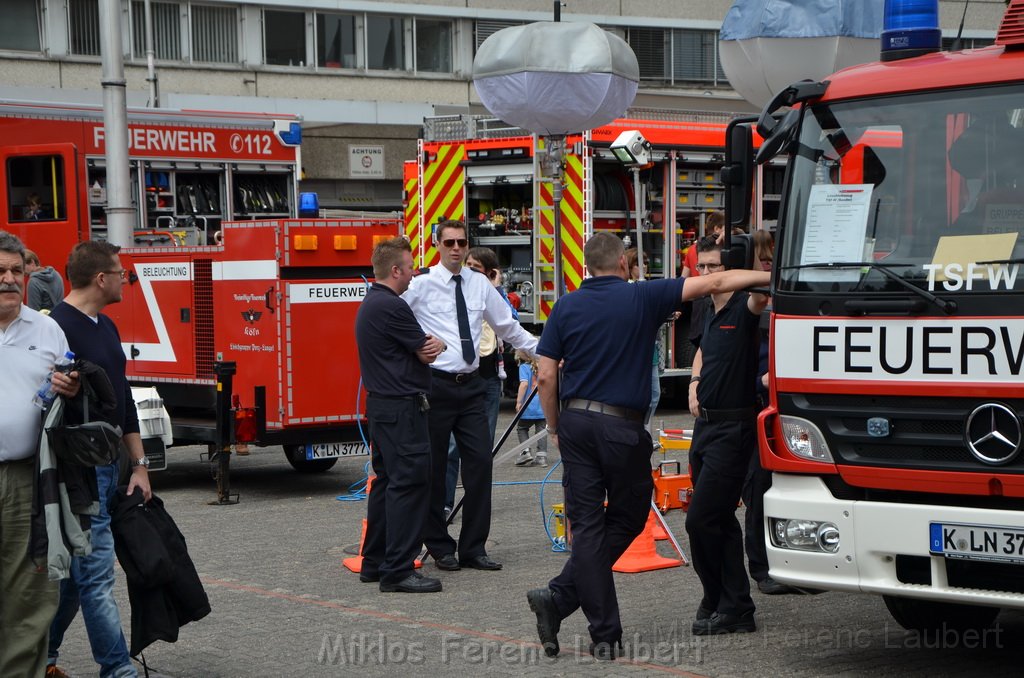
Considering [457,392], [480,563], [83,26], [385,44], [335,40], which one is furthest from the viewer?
[385,44]

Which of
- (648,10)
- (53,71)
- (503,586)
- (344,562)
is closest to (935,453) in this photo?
(503,586)

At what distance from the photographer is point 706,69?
3728 cm

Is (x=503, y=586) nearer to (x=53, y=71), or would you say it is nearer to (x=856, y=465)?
(x=856, y=465)

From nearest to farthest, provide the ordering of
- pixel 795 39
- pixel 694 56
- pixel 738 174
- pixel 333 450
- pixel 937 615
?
pixel 738 174
pixel 937 615
pixel 795 39
pixel 333 450
pixel 694 56

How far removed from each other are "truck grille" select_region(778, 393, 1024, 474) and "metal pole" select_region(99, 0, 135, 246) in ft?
32.4

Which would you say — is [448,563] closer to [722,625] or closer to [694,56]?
[722,625]

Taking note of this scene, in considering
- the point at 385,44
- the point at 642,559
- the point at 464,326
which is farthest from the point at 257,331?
the point at 385,44

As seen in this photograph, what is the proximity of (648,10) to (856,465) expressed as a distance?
32033mm

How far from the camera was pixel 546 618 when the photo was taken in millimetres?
6527

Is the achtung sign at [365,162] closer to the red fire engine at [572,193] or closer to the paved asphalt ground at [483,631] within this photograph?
the red fire engine at [572,193]

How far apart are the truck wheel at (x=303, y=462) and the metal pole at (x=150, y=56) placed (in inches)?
759

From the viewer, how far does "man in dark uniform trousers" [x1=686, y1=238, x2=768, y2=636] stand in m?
6.88

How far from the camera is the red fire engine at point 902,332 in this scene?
222 inches

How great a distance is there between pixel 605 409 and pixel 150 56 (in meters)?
27.2
